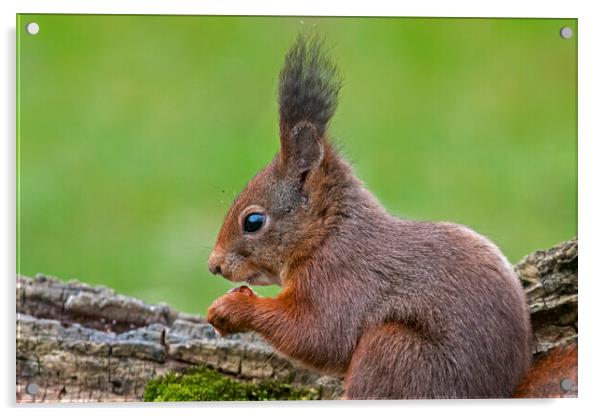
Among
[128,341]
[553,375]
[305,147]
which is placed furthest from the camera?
[128,341]

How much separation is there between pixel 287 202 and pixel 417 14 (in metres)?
0.92

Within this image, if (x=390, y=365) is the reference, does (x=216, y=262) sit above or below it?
above

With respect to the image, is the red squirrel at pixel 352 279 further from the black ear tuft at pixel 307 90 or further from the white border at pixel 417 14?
the white border at pixel 417 14

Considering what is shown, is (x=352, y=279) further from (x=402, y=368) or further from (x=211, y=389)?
(x=211, y=389)

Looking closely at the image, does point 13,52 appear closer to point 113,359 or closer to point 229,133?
point 229,133

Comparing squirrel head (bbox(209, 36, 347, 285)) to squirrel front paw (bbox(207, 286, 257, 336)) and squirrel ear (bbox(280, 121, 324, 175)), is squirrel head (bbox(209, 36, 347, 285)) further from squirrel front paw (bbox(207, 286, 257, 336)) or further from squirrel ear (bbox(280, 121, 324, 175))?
squirrel front paw (bbox(207, 286, 257, 336))

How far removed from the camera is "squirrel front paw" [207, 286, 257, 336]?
3.17m

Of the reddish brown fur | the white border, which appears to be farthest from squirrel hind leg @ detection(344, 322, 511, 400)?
the reddish brown fur

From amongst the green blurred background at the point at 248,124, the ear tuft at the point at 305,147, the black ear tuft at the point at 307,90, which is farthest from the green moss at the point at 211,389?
the black ear tuft at the point at 307,90

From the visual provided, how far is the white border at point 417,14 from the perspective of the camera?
342cm

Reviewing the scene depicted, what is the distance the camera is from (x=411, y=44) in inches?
148

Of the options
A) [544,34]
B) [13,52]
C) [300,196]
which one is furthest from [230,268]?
[544,34]

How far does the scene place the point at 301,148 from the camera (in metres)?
3.26

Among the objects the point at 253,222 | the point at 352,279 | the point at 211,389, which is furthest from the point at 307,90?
the point at 211,389
